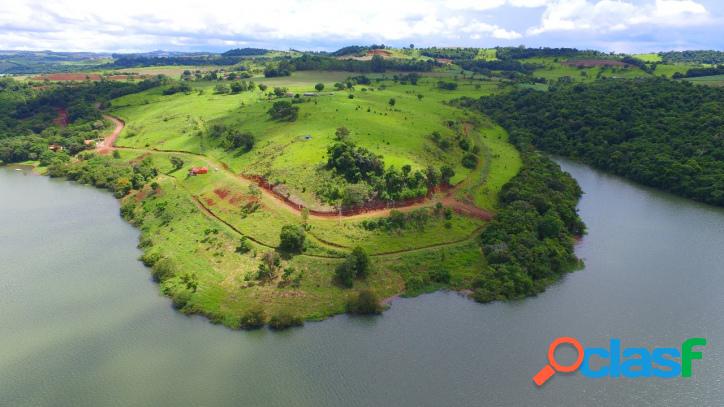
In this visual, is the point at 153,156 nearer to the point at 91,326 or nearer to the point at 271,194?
the point at 271,194

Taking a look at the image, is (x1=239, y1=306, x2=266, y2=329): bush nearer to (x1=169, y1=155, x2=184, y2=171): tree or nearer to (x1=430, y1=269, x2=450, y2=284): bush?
(x1=430, y1=269, x2=450, y2=284): bush

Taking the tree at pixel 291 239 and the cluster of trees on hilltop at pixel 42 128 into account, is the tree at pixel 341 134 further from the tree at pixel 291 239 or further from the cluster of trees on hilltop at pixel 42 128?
the cluster of trees on hilltop at pixel 42 128

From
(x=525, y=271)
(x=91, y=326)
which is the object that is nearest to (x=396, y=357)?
(x=525, y=271)

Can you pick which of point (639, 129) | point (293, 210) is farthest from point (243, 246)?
point (639, 129)

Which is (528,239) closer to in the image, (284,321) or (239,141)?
(284,321)

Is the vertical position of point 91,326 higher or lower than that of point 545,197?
lower
